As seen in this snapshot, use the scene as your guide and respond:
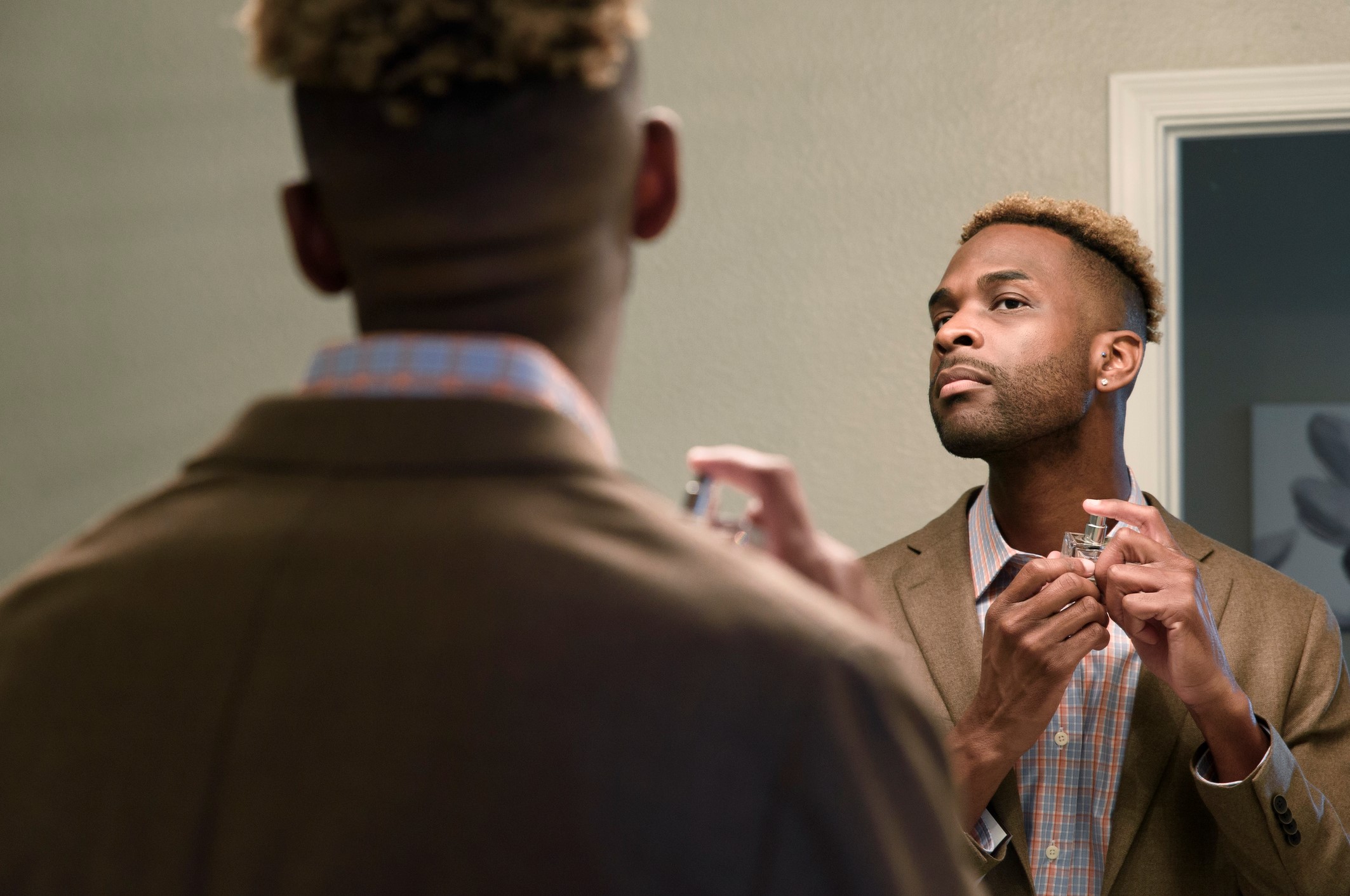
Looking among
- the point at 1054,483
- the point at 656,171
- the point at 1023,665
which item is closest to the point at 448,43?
the point at 656,171

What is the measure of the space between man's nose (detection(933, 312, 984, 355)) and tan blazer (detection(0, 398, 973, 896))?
4.03ft

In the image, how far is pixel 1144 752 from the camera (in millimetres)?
1542

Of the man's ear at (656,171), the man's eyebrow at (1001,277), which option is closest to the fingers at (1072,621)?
the man's eyebrow at (1001,277)

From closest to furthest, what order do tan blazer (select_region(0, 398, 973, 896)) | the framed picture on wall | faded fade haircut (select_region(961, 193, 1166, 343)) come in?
tan blazer (select_region(0, 398, 973, 896)), faded fade haircut (select_region(961, 193, 1166, 343)), the framed picture on wall

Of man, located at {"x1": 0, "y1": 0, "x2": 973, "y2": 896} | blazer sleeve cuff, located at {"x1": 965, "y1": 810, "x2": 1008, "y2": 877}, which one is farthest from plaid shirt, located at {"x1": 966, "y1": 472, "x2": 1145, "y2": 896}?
man, located at {"x1": 0, "y1": 0, "x2": 973, "y2": 896}

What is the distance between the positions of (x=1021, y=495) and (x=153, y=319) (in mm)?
1717

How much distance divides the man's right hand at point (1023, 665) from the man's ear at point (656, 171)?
0.99 meters

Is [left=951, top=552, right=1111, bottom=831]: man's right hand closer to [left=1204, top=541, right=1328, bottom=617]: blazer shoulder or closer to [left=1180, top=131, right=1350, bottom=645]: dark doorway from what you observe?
[left=1204, top=541, right=1328, bottom=617]: blazer shoulder

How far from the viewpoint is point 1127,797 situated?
151cm

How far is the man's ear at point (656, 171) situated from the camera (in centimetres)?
60

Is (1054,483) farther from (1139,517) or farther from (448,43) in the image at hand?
(448,43)

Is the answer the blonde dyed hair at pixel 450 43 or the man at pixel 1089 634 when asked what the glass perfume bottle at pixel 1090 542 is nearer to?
the man at pixel 1089 634

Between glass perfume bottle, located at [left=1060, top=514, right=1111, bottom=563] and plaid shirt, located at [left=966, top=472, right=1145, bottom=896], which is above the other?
glass perfume bottle, located at [left=1060, top=514, right=1111, bottom=563]

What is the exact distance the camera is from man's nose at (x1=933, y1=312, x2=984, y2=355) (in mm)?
1679
